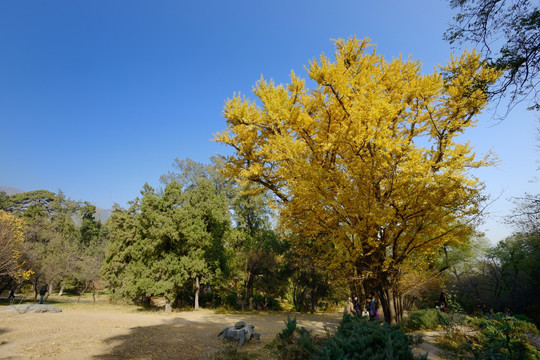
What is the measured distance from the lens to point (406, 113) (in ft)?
26.5

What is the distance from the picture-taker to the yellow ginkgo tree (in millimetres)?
5684

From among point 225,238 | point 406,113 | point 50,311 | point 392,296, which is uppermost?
point 406,113

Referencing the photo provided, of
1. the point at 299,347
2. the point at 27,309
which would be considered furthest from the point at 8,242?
the point at 299,347

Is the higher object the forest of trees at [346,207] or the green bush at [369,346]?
the forest of trees at [346,207]

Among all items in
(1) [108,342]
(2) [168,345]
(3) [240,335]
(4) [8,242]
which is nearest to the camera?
(2) [168,345]

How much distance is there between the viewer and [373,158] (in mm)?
6012

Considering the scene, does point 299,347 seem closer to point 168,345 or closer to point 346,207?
point 346,207

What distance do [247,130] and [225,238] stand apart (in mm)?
12383

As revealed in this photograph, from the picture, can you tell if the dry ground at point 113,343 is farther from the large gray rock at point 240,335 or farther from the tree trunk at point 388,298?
the tree trunk at point 388,298

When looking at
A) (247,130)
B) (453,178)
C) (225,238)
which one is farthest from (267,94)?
(225,238)

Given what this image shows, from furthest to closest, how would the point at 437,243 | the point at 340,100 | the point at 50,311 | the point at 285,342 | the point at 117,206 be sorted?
the point at 117,206 → the point at 50,311 → the point at 340,100 → the point at 437,243 → the point at 285,342

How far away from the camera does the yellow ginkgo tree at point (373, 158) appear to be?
5.68 metres

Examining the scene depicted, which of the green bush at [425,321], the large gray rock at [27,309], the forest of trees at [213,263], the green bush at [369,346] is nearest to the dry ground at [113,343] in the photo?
the green bush at [369,346]

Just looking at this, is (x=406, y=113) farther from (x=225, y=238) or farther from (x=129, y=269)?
(x=129, y=269)
